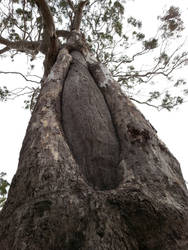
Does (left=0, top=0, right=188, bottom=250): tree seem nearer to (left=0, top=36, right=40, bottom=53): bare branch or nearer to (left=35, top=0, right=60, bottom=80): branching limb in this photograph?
(left=35, top=0, right=60, bottom=80): branching limb

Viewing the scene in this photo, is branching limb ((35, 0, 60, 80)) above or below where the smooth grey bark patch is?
above

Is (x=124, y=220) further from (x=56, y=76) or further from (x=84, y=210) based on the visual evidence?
(x=56, y=76)

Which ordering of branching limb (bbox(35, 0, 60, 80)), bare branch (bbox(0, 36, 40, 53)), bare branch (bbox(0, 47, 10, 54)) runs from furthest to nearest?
bare branch (bbox(0, 47, 10, 54)), bare branch (bbox(0, 36, 40, 53)), branching limb (bbox(35, 0, 60, 80))

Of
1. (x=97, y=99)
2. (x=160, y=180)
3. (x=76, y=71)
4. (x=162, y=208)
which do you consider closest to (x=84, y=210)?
(x=162, y=208)

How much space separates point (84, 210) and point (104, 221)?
88 millimetres

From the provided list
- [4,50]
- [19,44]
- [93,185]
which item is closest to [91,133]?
[93,185]

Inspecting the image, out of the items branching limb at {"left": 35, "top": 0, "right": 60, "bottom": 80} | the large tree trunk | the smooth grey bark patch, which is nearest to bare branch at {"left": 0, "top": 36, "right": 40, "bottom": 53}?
branching limb at {"left": 35, "top": 0, "right": 60, "bottom": 80}

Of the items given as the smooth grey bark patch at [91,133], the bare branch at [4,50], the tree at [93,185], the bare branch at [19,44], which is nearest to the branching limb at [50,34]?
the smooth grey bark patch at [91,133]

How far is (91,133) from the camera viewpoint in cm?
144

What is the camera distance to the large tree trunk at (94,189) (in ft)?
2.38

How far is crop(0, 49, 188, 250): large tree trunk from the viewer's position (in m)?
0.72

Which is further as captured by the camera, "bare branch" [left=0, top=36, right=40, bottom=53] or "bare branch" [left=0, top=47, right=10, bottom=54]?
"bare branch" [left=0, top=47, right=10, bottom=54]

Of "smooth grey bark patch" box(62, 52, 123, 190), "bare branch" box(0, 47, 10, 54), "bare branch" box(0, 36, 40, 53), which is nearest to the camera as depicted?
"smooth grey bark patch" box(62, 52, 123, 190)

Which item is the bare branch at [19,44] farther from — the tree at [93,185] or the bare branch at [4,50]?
the tree at [93,185]
